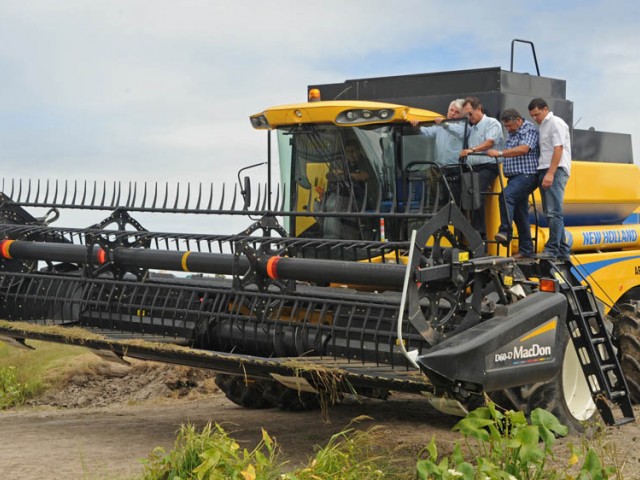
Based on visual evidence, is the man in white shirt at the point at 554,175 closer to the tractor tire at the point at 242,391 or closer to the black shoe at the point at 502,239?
the black shoe at the point at 502,239

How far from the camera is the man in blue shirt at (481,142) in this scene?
27.7 feet

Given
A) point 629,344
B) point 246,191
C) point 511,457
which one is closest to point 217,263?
point 246,191

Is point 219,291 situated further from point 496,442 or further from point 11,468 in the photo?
point 496,442

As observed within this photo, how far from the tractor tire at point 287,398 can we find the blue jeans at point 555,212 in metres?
2.69

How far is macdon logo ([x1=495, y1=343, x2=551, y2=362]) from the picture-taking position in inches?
261

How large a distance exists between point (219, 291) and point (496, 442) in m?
2.80

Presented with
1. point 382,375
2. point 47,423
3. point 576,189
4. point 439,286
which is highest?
point 576,189

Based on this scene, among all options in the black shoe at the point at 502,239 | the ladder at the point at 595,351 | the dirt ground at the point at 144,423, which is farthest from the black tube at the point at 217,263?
the ladder at the point at 595,351

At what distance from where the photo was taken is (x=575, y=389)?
8195mm

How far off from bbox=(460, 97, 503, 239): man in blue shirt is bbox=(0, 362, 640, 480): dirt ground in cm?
180

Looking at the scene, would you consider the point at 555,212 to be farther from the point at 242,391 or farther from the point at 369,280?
the point at 242,391

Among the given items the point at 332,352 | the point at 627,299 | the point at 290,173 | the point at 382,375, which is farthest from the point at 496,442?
the point at 627,299

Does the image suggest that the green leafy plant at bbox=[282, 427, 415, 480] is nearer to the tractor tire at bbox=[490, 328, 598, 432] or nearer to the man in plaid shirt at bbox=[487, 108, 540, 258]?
the tractor tire at bbox=[490, 328, 598, 432]

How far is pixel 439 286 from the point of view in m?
6.77
